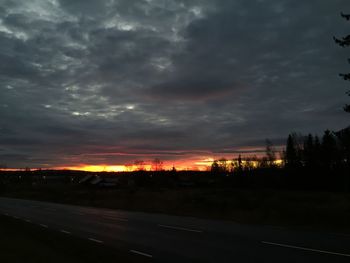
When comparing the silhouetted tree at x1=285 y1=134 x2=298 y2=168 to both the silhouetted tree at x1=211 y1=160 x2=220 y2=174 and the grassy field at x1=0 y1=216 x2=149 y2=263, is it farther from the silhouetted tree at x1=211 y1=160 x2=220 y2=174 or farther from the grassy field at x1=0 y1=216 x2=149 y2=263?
the grassy field at x1=0 y1=216 x2=149 y2=263

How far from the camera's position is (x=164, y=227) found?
64.5 feet

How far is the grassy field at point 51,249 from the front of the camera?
37.6ft

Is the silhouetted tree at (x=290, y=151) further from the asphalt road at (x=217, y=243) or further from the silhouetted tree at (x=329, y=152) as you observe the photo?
the asphalt road at (x=217, y=243)

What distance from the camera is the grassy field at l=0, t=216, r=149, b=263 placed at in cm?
1145

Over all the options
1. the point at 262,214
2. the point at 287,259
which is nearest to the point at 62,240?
the point at 287,259

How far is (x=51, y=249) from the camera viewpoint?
13.5 metres

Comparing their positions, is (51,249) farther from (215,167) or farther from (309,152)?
(215,167)

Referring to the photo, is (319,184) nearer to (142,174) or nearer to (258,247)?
(142,174)

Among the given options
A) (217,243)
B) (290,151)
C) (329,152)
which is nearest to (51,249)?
(217,243)

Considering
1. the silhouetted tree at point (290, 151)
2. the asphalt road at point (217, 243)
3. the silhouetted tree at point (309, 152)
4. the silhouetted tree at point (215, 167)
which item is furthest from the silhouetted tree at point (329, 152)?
the asphalt road at point (217, 243)

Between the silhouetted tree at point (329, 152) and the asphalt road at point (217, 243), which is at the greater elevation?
the silhouetted tree at point (329, 152)

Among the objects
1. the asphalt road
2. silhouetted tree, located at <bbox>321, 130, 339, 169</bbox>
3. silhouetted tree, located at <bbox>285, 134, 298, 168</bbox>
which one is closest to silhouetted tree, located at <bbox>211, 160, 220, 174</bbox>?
silhouetted tree, located at <bbox>285, 134, 298, 168</bbox>

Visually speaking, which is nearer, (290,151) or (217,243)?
(217,243)

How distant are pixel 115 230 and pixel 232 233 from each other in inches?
199
